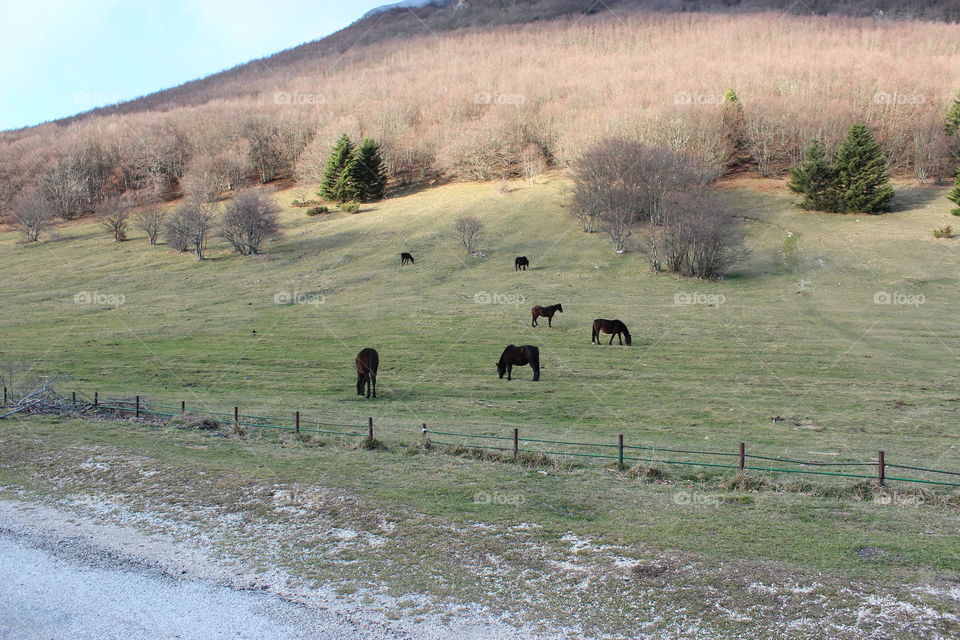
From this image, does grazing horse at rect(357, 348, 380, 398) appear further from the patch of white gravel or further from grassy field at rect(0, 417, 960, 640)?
the patch of white gravel

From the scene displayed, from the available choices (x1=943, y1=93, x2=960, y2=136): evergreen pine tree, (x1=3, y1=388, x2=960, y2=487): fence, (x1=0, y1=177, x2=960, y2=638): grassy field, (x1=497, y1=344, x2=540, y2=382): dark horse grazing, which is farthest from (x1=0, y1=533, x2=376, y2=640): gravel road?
(x1=943, y1=93, x2=960, y2=136): evergreen pine tree

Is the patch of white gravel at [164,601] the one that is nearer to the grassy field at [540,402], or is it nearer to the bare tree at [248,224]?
the grassy field at [540,402]

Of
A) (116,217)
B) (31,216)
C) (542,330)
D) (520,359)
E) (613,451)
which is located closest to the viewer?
(613,451)

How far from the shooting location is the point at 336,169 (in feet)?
270

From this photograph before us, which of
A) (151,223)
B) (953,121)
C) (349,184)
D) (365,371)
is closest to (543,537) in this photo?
(365,371)

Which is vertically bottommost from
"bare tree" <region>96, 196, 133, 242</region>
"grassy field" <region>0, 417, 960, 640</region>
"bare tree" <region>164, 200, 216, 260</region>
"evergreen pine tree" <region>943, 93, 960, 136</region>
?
"grassy field" <region>0, 417, 960, 640</region>

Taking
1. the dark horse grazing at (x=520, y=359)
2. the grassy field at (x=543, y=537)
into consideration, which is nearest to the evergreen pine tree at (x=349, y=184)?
the dark horse grazing at (x=520, y=359)

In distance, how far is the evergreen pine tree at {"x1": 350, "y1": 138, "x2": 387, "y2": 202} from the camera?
268 ft

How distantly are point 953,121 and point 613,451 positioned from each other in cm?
7503

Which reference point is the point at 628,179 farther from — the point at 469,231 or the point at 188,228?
the point at 188,228

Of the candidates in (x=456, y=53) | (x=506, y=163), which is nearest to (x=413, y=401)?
(x=506, y=163)

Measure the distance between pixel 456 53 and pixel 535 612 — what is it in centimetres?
16979

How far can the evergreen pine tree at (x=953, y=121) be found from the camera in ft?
227

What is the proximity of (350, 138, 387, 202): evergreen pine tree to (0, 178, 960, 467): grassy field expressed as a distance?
15051mm
